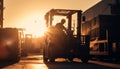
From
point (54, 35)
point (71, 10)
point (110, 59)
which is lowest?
point (110, 59)

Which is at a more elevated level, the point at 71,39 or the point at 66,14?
the point at 66,14

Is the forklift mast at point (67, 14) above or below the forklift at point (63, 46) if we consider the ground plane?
above

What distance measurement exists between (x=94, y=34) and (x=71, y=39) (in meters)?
5.86

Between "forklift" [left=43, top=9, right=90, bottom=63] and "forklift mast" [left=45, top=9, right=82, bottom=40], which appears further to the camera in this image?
"forklift mast" [left=45, top=9, right=82, bottom=40]

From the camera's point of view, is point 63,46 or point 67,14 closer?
point 63,46

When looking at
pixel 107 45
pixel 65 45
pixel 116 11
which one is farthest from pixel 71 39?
pixel 116 11

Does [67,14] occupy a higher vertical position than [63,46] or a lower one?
higher

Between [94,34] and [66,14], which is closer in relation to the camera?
[66,14]

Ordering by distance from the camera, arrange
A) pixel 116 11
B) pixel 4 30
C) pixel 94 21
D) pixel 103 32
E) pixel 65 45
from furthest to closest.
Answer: pixel 116 11 < pixel 94 21 < pixel 103 32 < pixel 4 30 < pixel 65 45

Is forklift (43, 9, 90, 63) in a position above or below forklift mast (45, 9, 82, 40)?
below

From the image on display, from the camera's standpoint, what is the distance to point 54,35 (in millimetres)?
24688

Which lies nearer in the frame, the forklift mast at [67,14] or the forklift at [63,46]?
the forklift at [63,46]

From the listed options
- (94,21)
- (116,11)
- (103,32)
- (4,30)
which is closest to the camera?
(4,30)

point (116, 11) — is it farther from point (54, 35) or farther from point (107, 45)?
point (54, 35)
